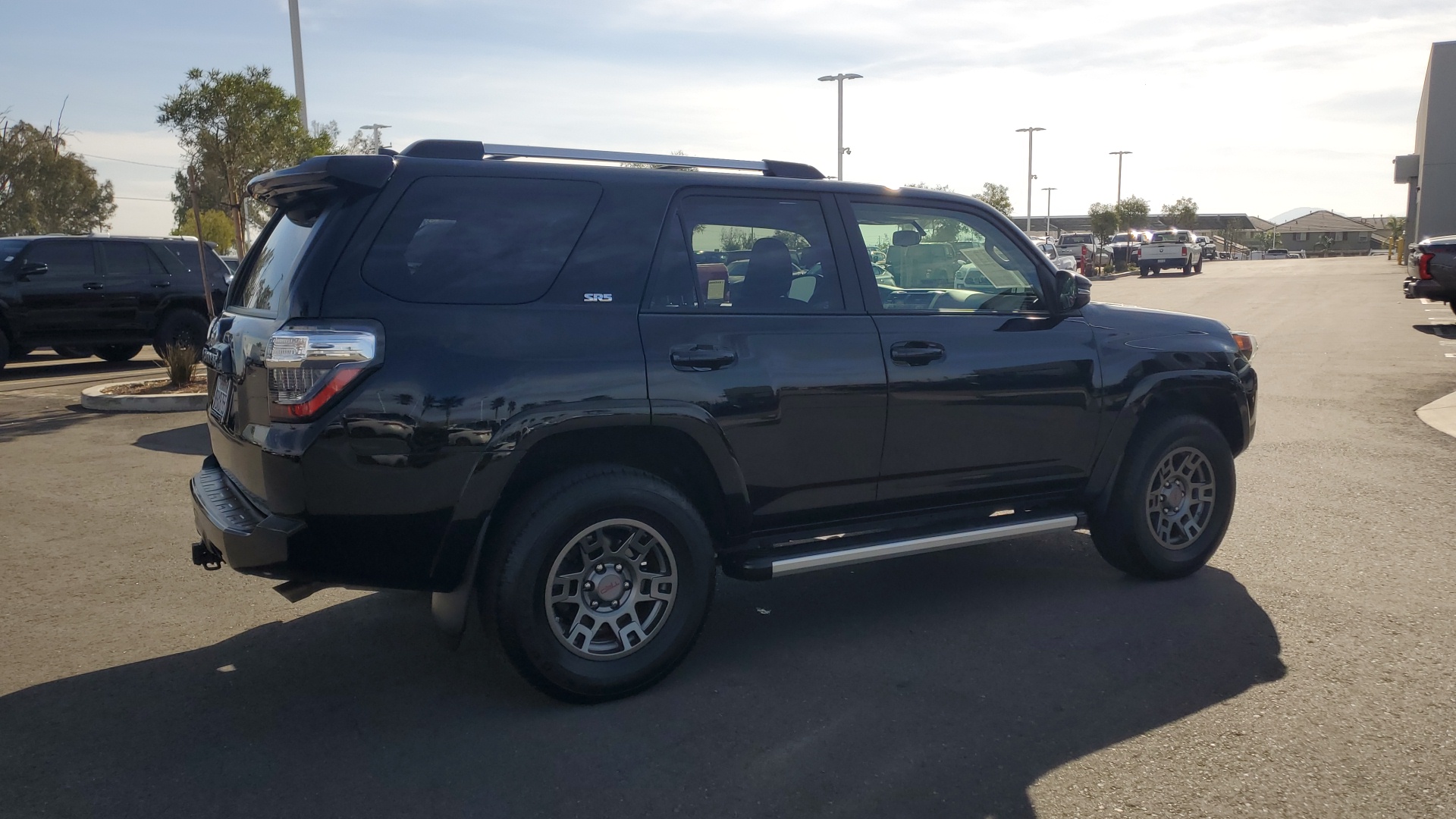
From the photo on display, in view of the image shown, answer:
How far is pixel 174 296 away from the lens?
48.8 feet

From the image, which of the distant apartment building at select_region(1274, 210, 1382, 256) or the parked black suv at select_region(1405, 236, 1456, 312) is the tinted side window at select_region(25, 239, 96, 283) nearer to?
the parked black suv at select_region(1405, 236, 1456, 312)

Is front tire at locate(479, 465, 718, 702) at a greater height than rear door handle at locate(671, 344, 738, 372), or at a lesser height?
lesser

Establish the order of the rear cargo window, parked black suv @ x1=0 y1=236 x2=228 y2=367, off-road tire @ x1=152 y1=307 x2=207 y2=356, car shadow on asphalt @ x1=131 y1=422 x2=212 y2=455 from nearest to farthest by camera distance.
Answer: the rear cargo window, car shadow on asphalt @ x1=131 y1=422 x2=212 y2=455, parked black suv @ x1=0 y1=236 x2=228 y2=367, off-road tire @ x1=152 y1=307 x2=207 y2=356

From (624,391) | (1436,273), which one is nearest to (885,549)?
(624,391)

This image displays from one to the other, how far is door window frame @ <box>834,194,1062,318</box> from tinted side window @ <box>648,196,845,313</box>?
12 cm

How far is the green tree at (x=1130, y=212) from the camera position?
81.9 m

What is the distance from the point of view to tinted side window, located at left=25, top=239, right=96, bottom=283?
1400cm

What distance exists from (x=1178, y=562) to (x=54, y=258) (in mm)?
14234

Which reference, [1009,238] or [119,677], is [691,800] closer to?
[119,677]

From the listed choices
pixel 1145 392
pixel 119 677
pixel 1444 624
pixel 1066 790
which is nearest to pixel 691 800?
pixel 1066 790

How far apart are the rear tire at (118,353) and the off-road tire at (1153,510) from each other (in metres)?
14.2

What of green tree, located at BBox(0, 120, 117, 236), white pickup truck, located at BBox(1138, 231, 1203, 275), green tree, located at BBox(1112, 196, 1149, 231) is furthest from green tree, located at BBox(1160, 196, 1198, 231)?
green tree, located at BBox(0, 120, 117, 236)

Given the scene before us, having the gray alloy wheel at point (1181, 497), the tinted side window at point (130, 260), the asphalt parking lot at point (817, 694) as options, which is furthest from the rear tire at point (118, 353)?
the gray alloy wheel at point (1181, 497)

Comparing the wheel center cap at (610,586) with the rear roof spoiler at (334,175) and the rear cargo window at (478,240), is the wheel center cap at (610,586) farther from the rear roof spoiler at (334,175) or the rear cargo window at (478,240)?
the rear roof spoiler at (334,175)
